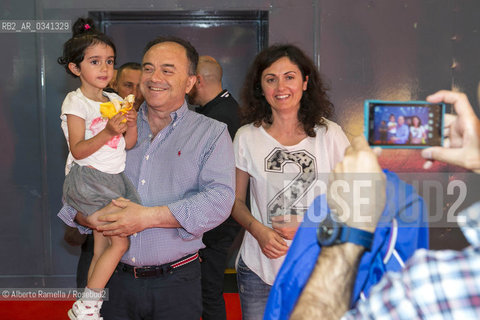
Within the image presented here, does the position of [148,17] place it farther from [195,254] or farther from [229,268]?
[195,254]

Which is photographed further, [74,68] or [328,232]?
[74,68]

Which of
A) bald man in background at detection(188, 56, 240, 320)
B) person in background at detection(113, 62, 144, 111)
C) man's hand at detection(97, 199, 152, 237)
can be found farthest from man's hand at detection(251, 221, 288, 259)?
person in background at detection(113, 62, 144, 111)

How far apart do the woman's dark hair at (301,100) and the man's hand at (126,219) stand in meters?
0.87

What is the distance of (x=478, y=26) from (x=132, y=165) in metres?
3.92

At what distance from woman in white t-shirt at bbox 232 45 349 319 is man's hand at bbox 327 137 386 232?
1.36 meters

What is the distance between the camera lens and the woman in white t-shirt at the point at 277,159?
2.52 metres

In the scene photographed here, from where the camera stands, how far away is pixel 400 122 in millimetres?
1141

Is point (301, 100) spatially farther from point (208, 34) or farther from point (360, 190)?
point (208, 34)

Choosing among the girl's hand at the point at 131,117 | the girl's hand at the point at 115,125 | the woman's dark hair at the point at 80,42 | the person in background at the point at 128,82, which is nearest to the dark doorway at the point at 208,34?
the person in background at the point at 128,82

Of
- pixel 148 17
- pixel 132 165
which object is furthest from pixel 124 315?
pixel 148 17

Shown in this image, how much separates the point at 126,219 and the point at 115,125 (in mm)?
431

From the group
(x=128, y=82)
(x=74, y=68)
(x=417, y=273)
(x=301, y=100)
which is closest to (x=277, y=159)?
(x=301, y=100)

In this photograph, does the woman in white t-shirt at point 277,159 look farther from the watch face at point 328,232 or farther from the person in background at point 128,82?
the person in background at point 128,82

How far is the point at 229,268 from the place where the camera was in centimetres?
539
